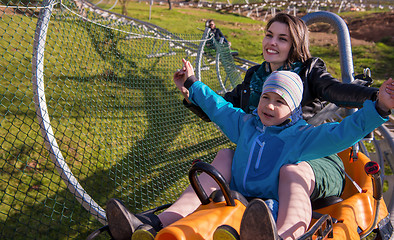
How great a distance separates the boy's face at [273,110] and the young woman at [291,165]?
0.72 feet

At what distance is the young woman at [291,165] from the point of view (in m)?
1.47

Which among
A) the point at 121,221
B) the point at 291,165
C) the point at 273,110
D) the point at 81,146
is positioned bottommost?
the point at 81,146

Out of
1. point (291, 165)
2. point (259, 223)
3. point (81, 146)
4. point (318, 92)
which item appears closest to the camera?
point (259, 223)

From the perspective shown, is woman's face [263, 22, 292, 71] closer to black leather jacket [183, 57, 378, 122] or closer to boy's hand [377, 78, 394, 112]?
black leather jacket [183, 57, 378, 122]

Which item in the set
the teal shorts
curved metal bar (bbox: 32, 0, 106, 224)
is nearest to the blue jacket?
the teal shorts

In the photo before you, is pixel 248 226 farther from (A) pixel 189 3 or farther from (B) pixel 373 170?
(A) pixel 189 3

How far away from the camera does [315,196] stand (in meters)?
1.80

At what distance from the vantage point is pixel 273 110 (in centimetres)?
169

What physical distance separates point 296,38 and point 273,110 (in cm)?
66

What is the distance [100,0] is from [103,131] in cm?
1268

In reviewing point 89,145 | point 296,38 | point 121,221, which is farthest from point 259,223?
point 89,145

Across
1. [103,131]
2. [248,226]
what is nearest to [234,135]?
[248,226]

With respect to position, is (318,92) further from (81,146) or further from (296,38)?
(81,146)

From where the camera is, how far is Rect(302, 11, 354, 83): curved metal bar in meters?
2.49
